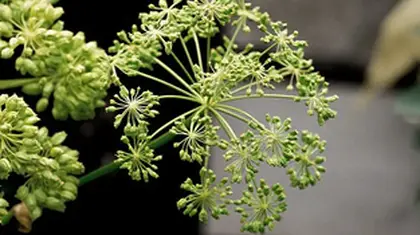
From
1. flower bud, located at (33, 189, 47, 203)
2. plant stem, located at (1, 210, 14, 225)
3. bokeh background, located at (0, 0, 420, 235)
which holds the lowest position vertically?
plant stem, located at (1, 210, 14, 225)

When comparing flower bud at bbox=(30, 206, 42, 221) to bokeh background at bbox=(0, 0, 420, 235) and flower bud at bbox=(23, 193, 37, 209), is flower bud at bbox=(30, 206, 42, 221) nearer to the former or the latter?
flower bud at bbox=(23, 193, 37, 209)

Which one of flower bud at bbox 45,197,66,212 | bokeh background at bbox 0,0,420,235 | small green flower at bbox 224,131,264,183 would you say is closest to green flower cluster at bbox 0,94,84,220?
flower bud at bbox 45,197,66,212

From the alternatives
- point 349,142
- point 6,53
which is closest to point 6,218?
point 6,53

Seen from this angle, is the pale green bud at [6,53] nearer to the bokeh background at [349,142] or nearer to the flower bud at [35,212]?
the flower bud at [35,212]

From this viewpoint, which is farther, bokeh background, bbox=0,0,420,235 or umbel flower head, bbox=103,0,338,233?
bokeh background, bbox=0,0,420,235

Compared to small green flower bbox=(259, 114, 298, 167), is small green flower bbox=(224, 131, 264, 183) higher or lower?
lower

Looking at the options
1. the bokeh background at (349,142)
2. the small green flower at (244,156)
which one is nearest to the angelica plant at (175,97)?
the small green flower at (244,156)

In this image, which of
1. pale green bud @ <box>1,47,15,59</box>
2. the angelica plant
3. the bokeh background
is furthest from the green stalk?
the bokeh background
